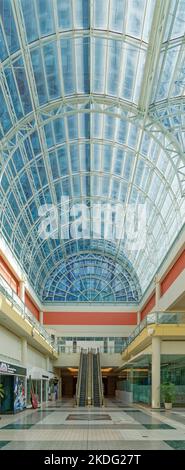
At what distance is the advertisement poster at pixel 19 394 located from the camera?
4305cm

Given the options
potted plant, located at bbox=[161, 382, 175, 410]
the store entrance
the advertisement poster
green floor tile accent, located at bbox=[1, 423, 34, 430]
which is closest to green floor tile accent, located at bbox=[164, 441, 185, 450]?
green floor tile accent, located at bbox=[1, 423, 34, 430]

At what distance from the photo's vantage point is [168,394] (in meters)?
44.9

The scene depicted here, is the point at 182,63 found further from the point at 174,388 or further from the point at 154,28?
the point at 174,388

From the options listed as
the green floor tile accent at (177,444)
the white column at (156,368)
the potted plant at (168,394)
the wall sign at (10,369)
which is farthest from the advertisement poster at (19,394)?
the green floor tile accent at (177,444)

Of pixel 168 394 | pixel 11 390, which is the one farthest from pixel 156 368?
pixel 11 390

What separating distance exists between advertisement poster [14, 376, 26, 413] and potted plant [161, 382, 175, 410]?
33.7 feet

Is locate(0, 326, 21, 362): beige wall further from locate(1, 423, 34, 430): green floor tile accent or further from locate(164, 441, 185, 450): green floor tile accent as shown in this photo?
locate(164, 441, 185, 450): green floor tile accent

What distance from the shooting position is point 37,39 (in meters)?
37.7

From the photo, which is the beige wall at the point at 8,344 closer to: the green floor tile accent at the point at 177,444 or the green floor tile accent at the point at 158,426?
the green floor tile accent at the point at 158,426

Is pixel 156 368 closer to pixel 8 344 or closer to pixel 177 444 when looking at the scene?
pixel 8 344

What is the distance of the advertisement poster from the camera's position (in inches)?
1695

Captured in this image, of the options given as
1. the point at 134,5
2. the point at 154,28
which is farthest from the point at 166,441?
the point at 134,5

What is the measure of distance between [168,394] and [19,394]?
10.7 m

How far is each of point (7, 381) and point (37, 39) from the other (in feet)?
72.6
